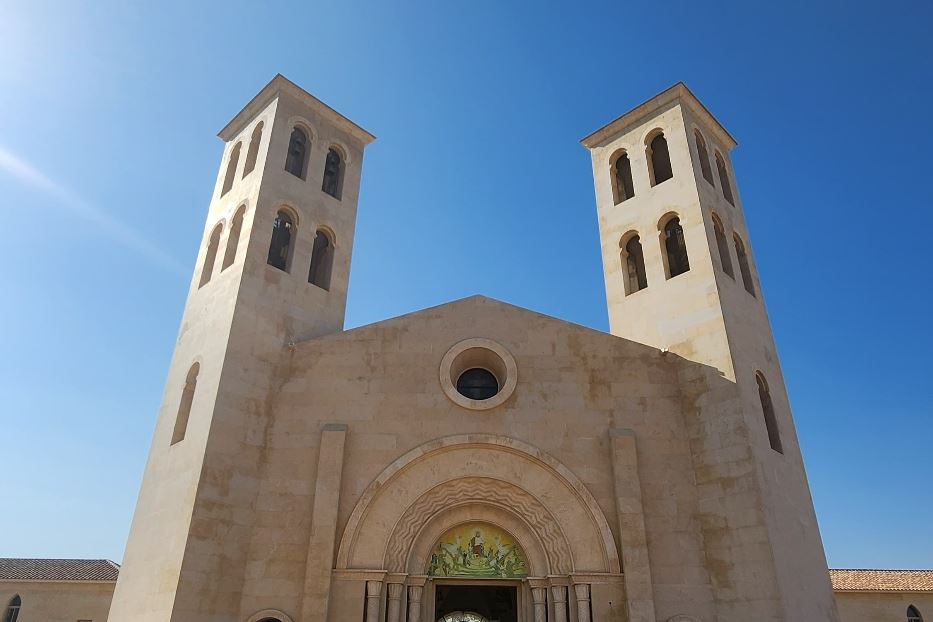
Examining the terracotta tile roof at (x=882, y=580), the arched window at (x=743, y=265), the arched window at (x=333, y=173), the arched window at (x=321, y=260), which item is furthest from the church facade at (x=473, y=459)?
the terracotta tile roof at (x=882, y=580)

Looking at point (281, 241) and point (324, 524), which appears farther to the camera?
point (281, 241)

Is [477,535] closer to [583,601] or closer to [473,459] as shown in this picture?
[473,459]

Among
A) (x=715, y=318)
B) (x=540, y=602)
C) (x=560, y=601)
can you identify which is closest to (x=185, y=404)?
(x=540, y=602)

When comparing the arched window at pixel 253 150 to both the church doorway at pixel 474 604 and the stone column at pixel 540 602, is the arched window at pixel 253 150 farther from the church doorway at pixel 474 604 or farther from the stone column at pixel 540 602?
the stone column at pixel 540 602

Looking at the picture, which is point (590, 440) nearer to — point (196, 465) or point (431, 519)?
point (431, 519)

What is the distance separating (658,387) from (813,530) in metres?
4.26

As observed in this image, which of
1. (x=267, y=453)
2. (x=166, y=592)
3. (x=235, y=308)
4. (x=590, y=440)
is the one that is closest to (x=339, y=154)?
(x=235, y=308)

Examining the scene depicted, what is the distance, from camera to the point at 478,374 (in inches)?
603

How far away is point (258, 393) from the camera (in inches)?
559

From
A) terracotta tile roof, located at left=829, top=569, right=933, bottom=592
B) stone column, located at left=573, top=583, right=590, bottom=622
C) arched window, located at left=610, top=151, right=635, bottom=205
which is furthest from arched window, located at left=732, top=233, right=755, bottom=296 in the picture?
terracotta tile roof, located at left=829, top=569, right=933, bottom=592

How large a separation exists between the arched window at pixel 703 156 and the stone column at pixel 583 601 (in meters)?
11.2

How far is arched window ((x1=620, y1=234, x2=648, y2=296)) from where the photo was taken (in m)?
17.5

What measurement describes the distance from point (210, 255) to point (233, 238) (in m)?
1.06

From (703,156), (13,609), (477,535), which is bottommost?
(13,609)
